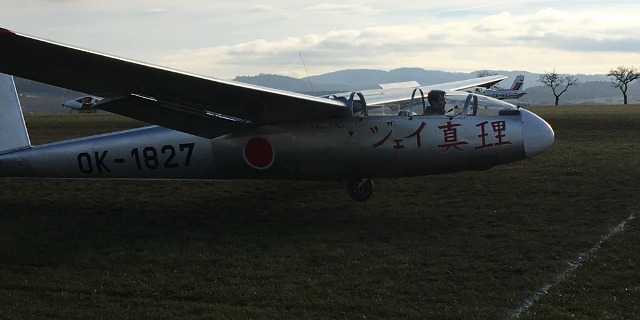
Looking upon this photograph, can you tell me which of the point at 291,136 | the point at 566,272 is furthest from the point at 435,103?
the point at 566,272

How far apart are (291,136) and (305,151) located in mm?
372

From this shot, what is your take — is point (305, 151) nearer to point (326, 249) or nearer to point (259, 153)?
point (259, 153)

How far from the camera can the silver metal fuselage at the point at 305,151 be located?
12.0m

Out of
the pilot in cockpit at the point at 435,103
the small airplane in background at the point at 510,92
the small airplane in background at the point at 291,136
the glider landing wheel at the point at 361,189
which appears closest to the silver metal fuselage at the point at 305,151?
the small airplane in background at the point at 291,136

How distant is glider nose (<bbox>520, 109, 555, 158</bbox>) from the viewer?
39.1 feet

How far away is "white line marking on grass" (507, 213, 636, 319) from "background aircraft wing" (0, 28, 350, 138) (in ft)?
15.6

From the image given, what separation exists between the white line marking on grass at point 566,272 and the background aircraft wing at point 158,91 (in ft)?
15.6

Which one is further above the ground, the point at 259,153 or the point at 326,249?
the point at 259,153

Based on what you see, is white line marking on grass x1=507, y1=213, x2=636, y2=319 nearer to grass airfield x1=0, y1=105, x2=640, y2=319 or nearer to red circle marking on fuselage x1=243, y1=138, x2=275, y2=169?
grass airfield x1=0, y1=105, x2=640, y2=319

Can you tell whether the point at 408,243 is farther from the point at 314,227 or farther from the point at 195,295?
the point at 195,295

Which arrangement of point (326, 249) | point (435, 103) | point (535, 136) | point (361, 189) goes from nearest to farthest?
point (326, 249) → point (535, 136) → point (435, 103) → point (361, 189)

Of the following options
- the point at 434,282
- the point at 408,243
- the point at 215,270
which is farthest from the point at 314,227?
the point at 434,282

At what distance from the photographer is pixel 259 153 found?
12781mm

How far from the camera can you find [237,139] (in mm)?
12914
